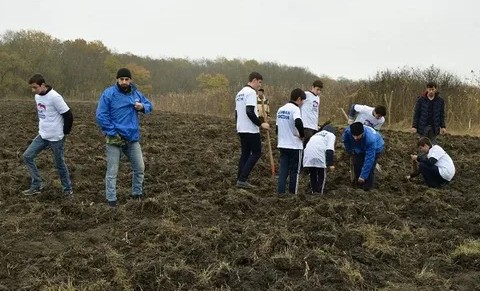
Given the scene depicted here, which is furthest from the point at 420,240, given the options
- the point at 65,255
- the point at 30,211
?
the point at 30,211

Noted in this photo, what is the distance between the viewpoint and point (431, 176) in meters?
7.94

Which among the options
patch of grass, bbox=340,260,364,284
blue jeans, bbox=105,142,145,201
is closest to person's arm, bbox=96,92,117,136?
blue jeans, bbox=105,142,145,201

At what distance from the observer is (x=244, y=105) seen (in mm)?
7430

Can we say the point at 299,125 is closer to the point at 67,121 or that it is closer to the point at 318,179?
the point at 318,179

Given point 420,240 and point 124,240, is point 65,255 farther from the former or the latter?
point 420,240

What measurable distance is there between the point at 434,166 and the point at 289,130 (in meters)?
2.42

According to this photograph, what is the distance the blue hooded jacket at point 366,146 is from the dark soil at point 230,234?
498mm

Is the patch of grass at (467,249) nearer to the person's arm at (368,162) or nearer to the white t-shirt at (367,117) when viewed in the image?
the person's arm at (368,162)

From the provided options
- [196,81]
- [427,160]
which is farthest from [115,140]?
[196,81]

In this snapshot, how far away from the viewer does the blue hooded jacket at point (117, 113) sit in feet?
20.5

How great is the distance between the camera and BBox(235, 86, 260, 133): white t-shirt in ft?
24.2

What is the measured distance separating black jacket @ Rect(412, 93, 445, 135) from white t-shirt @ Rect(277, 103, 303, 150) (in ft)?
10.4

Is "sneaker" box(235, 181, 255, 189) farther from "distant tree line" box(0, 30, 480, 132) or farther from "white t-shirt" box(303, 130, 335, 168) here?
"distant tree line" box(0, 30, 480, 132)

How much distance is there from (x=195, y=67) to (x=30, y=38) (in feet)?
77.0
